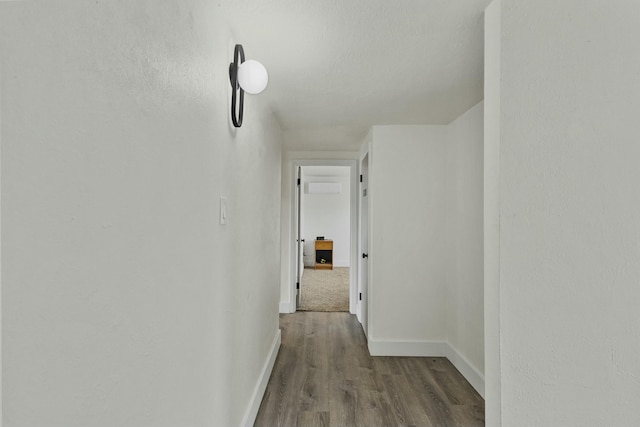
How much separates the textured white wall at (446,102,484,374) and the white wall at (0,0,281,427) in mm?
2004

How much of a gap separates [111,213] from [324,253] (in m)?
7.44

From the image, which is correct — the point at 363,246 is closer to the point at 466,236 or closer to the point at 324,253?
the point at 466,236

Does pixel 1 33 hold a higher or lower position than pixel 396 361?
higher

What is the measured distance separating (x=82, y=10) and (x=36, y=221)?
0.37m

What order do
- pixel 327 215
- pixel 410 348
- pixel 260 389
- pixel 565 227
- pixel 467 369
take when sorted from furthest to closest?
pixel 327 215, pixel 410 348, pixel 467 369, pixel 260 389, pixel 565 227

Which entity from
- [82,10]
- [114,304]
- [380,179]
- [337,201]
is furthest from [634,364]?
[337,201]

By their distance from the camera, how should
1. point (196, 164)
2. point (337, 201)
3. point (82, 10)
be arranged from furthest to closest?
1. point (337, 201)
2. point (196, 164)
3. point (82, 10)

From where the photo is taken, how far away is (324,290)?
5645mm

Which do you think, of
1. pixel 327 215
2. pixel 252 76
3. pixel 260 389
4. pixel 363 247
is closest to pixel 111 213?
pixel 252 76

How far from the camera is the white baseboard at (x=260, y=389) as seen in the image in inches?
72.6

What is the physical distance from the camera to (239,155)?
168 cm

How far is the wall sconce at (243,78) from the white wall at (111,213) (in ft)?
0.40

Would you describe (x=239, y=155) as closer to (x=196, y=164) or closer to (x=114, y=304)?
(x=196, y=164)

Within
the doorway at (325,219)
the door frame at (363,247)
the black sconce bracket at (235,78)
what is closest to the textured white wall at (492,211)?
the black sconce bracket at (235,78)
